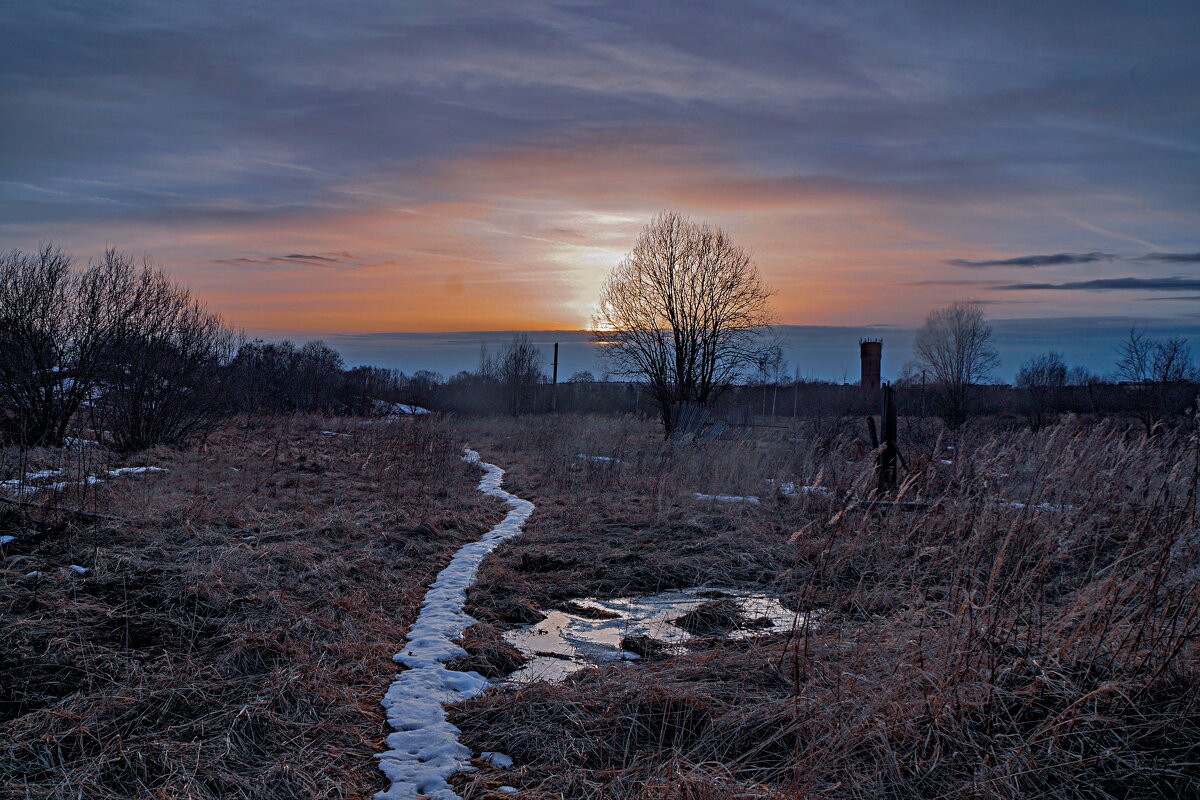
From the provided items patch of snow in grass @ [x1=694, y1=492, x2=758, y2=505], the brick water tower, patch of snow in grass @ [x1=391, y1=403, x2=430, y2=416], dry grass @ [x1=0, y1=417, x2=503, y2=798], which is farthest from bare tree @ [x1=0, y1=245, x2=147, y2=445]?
the brick water tower

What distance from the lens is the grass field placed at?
310 cm

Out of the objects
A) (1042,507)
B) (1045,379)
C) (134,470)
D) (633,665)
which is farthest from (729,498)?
(1045,379)

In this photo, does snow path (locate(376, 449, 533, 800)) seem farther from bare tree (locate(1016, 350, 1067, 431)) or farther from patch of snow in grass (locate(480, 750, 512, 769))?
bare tree (locate(1016, 350, 1067, 431))

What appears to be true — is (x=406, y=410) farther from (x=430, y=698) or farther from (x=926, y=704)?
(x=926, y=704)

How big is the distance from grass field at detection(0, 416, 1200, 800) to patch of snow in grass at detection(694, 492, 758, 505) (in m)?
2.73

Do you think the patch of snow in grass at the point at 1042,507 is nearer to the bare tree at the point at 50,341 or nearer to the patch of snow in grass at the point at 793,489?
the patch of snow in grass at the point at 793,489

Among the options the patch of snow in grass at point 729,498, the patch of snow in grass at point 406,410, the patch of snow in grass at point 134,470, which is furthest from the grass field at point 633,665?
the patch of snow in grass at point 406,410

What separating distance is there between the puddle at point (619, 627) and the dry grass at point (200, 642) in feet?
3.56

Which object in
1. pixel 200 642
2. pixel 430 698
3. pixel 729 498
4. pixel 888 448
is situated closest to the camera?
pixel 430 698

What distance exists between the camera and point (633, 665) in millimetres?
5047

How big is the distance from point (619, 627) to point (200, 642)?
10.5ft

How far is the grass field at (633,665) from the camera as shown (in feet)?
10.2

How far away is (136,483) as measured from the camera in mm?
10562

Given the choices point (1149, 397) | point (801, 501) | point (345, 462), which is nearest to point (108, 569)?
point (801, 501)
